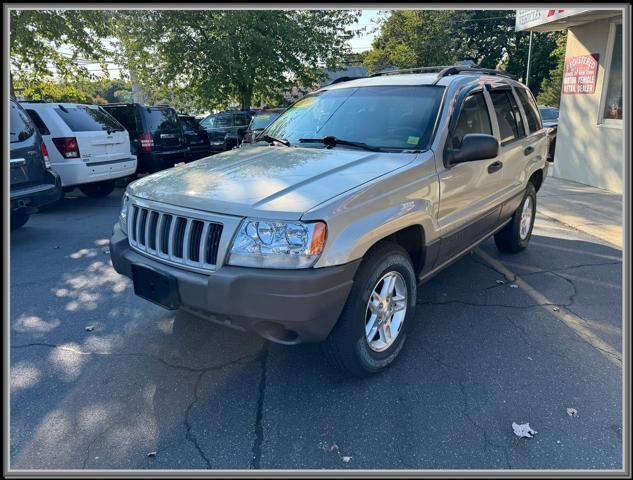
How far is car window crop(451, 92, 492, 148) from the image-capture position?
3.66m

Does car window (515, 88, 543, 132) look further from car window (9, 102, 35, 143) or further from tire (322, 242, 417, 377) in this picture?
car window (9, 102, 35, 143)

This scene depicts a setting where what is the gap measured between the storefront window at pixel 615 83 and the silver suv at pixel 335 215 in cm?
566

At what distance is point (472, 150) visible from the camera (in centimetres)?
334

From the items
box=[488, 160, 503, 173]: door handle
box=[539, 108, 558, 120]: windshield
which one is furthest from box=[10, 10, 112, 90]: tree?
box=[539, 108, 558, 120]: windshield

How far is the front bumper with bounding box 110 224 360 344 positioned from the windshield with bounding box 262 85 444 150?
132 cm

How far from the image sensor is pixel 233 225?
2.57 meters

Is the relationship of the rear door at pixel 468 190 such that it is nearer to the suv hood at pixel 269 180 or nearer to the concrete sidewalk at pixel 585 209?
the suv hood at pixel 269 180

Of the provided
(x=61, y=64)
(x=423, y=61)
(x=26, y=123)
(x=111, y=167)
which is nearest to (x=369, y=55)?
(x=423, y=61)

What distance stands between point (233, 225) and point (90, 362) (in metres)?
1.63

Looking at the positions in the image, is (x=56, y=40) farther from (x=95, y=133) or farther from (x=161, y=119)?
(x=95, y=133)

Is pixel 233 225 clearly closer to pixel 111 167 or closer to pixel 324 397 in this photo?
pixel 324 397

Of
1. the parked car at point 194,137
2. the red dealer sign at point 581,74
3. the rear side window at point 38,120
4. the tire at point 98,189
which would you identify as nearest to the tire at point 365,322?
the rear side window at point 38,120

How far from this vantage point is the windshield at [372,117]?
3.53 metres

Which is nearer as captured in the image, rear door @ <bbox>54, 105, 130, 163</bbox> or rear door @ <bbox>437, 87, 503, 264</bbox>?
rear door @ <bbox>437, 87, 503, 264</bbox>
